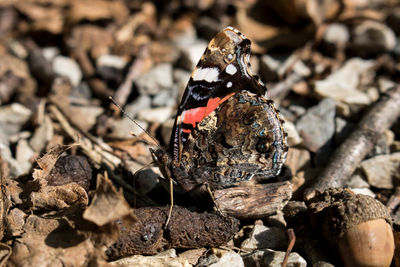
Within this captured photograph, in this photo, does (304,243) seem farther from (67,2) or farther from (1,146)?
(67,2)

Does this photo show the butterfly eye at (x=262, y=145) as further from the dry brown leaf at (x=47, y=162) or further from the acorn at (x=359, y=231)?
the dry brown leaf at (x=47, y=162)

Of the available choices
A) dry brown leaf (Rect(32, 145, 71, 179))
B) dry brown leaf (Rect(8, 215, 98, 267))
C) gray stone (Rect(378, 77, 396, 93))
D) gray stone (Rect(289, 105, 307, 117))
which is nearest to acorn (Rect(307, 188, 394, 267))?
dry brown leaf (Rect(8, 215, 98, 267))

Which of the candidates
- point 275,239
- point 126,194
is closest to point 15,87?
point 126,194

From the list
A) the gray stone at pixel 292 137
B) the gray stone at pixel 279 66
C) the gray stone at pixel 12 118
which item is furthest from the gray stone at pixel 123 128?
the gray stone at pixel 279 66

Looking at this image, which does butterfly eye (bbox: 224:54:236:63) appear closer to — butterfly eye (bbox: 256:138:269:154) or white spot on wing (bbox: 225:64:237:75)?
white spot on wing (bbox: 225:64:237:75)

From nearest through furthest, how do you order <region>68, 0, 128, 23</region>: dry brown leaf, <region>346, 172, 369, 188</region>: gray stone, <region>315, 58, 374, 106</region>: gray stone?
<region>346, 172, 369, 188</region>: gray stone → <region>315, 58, 374, 106</region>: gray stone → <region>68, 0, 128, 23</region>: dry brown leaf

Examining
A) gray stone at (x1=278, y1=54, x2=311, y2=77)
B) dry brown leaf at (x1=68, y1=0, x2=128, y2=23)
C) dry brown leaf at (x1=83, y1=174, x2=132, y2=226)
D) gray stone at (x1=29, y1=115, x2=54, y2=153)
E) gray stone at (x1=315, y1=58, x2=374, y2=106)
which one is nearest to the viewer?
dry brown leaf at (x1=83, y1=174, x2=132, y2=226)
